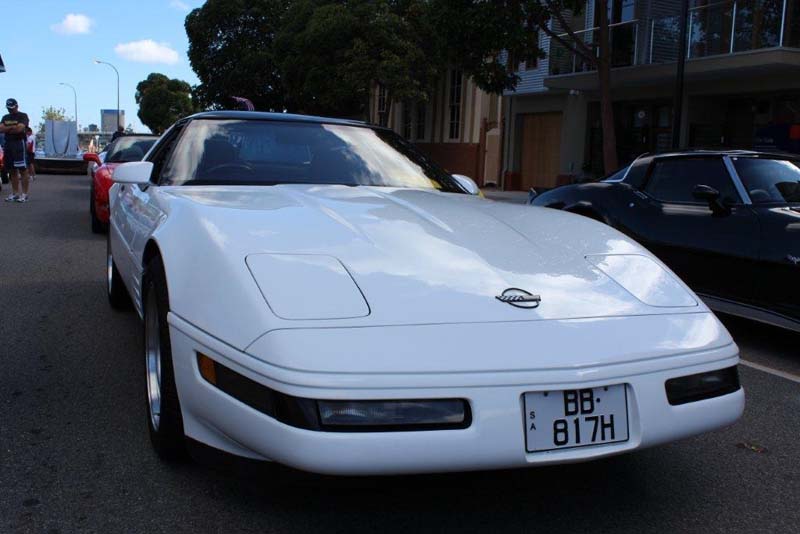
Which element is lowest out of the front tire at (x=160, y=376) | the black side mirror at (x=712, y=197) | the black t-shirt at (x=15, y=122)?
the front tire at (x=160, y=376)

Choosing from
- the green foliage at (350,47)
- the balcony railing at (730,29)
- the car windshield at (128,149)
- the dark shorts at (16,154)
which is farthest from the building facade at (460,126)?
the dark shorts at (16,154)

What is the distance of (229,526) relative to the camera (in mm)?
2385

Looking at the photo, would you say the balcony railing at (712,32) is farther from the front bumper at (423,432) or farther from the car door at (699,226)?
the front bumper at (423,432)

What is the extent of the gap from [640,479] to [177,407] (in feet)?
5.57

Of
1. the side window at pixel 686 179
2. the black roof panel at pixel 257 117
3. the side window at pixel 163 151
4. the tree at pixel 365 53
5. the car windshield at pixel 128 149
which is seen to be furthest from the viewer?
the tree at pixel 365 53

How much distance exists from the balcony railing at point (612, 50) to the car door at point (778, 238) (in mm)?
11598

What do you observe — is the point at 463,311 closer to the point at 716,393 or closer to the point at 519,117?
the point at 716,393

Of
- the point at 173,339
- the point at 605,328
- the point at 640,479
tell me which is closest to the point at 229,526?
the point at 173,339

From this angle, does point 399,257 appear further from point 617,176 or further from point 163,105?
point 163,105

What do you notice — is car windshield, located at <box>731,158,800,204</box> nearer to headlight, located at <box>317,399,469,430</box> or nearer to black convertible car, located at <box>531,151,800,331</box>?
black convertible car, located at <box>531,151,800,331</box>

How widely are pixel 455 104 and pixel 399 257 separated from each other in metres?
27.5

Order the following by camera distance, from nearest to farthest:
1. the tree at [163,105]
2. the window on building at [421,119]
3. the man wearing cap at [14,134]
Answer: the man wearing cap at [14,134] → the window on building at [421,119] → the tree at [163,105]

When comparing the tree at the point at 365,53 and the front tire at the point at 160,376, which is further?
the tree at the point at 365,53

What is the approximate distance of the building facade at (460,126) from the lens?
2680cm
